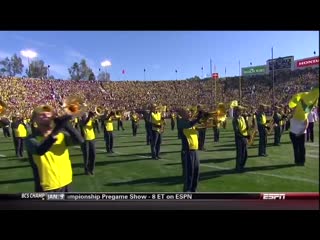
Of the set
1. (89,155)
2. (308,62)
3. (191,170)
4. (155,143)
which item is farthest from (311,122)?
(155,143)

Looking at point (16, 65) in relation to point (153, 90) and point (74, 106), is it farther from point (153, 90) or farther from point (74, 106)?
point (153, 90)

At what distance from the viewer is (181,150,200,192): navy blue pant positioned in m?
5.56

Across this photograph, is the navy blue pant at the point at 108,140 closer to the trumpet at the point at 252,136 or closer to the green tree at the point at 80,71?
the trumpet at the point at 252,136

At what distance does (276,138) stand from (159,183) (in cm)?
186

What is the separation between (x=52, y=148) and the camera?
4.96 m

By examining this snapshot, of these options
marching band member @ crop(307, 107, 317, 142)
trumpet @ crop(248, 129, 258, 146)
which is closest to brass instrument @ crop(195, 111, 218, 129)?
trumpet @ crop(248, 129, 258, 146)

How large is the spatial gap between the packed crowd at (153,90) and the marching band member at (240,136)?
0.42 meters

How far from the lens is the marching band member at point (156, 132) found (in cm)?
774

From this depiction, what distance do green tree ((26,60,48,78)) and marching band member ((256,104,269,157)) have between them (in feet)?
9.82

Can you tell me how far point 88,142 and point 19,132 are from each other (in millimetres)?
1378
